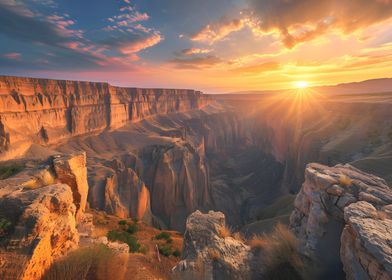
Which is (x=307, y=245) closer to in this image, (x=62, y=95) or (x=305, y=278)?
(x=305, y=278)

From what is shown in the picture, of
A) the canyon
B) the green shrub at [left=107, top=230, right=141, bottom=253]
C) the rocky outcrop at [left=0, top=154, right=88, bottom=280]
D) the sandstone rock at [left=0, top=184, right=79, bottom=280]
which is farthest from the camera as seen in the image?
the green shrub at [left=107, top=230, right=141, bottom=253]

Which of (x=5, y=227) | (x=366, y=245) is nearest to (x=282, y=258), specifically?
(x=366, y=245)

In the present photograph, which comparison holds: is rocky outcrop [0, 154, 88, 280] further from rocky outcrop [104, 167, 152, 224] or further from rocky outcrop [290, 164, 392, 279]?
rocky outcrop [104, 167, 152, 224]

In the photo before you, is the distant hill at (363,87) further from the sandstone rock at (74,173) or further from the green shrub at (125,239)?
the sandstone rock at (74,173)

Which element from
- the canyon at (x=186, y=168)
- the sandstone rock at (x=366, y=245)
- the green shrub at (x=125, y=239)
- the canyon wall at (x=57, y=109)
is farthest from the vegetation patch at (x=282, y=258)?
the canyon wall at (x=57, y=109)

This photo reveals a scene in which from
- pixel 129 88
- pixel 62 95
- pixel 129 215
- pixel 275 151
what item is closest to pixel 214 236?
pixel 129 215

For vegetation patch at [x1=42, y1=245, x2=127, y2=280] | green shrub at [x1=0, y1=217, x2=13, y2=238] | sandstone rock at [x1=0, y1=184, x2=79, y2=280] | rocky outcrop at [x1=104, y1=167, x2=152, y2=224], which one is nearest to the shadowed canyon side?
vegetation patch at [x1=42, y1=245, x2=127, y2=280]
